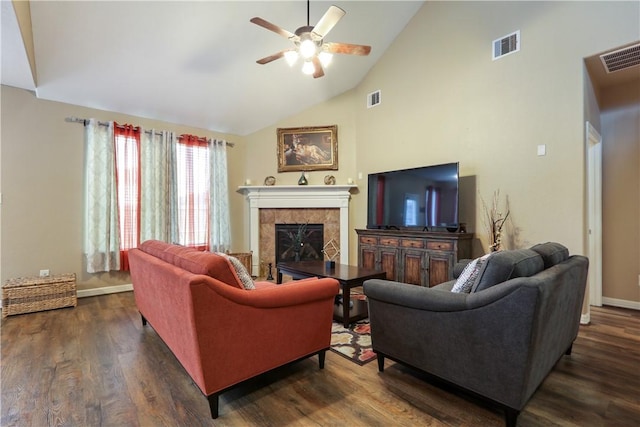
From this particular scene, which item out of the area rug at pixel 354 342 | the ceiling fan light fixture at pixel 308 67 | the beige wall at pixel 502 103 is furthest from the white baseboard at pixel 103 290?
the beige wall at pixel 502 103

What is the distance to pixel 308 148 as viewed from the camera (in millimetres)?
5684

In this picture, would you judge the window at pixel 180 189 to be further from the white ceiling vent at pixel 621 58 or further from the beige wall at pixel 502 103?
the white ceiling vent at pixel 621 58

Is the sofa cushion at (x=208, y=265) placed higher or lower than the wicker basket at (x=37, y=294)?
higher

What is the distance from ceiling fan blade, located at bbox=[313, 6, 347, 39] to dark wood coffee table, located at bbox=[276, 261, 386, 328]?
235 centimetres

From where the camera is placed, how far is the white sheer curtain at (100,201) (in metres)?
4.22

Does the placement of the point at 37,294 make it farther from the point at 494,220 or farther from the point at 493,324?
the point at 494,220

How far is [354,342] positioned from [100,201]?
3.95m

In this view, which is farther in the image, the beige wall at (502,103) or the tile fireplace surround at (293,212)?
the tile fireplace surround at (293,212)

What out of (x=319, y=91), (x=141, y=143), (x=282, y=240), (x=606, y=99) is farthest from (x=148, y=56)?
(x=606, y=99)

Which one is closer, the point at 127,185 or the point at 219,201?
the point at 127,185

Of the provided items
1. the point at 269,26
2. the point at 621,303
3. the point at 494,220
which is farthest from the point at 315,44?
the point at 621,303

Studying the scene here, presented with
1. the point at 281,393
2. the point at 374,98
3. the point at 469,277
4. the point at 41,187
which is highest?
the point at 374,98

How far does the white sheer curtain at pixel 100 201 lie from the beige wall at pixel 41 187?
0.12m

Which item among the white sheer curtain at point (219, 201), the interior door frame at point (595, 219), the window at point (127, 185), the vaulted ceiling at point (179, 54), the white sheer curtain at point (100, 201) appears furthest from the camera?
the white sheer curtain at point (219, 201)
